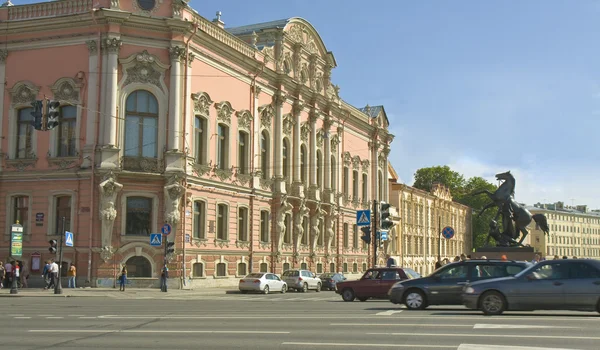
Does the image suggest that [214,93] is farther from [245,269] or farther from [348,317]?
[348,317]

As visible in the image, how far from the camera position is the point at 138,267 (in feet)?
126

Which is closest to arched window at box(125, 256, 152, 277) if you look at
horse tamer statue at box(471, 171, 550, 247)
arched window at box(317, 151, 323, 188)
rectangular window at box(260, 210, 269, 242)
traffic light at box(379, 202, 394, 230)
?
rectangular window at box(260, 210, 269, 242)

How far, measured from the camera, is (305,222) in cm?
5456

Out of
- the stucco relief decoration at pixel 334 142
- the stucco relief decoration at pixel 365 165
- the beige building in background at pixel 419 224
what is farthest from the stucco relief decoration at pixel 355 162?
the beige building in background at pixel 419 224

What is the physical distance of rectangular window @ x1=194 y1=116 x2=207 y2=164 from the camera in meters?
42.0

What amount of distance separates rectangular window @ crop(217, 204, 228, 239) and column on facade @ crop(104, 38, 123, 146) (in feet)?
28.3

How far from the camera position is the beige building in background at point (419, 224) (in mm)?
78062

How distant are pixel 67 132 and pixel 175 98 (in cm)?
596

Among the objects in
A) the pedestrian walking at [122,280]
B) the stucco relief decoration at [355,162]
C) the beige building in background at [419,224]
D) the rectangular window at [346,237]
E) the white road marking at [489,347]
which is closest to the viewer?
the white road marking at [489,347]

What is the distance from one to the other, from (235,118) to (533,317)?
1202 inches

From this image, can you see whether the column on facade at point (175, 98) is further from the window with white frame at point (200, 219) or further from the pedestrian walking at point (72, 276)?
the pedestrian walking at point (72, 276)

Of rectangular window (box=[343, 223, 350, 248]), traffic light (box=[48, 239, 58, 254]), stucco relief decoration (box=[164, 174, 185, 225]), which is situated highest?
stucco relief decoration (box=[164, 174, 185, 225])

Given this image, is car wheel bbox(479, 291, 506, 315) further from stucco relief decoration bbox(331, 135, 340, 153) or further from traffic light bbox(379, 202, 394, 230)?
stucco relief decoration bbox(331, 135, 340, 153)

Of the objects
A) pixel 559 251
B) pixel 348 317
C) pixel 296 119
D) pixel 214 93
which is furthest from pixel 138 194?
pixel 559 251
